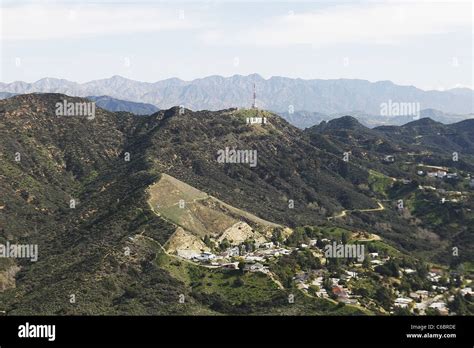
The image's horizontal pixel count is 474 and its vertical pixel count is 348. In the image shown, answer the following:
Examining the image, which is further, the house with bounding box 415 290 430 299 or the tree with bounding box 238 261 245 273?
the tree with bounding box 238 261 245 273

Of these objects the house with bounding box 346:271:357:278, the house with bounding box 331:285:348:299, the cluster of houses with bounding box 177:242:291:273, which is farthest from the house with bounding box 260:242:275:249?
the house with bounding box 331:285:348:299

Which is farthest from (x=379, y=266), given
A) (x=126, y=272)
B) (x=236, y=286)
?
(x=126, y=272)

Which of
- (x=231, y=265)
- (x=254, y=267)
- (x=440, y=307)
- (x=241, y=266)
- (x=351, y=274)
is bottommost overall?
(x=440, y=307)

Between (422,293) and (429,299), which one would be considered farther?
(422,293)

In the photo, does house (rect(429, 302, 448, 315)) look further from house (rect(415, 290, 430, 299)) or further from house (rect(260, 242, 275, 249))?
house (rect(260, 242, 275, 249))

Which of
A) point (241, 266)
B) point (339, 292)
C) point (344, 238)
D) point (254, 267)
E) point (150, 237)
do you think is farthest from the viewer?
point (344, 238)

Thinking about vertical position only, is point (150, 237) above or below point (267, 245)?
above

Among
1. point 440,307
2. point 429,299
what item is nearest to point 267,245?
point 429,299

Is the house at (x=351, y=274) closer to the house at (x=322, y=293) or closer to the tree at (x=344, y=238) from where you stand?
the house at (x=322, y=293)

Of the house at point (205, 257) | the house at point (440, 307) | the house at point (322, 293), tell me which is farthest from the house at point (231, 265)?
the house at point (440, 307)

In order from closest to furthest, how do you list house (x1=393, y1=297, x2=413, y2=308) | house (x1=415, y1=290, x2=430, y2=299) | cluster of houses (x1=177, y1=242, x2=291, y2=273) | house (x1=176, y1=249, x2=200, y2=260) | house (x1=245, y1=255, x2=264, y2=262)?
house (x1=393, y1=297, x2=413, y2=308), house (x1=415, y1=290, x2=430, y2=299), cluster of houses (x1=177, y1=242, x2=291, y2=273), house (x1=245, y1=255, x2=264, y2=262), house (x1=176, y1=249, x2=200, y2=260)

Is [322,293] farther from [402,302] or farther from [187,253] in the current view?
[187,253]
